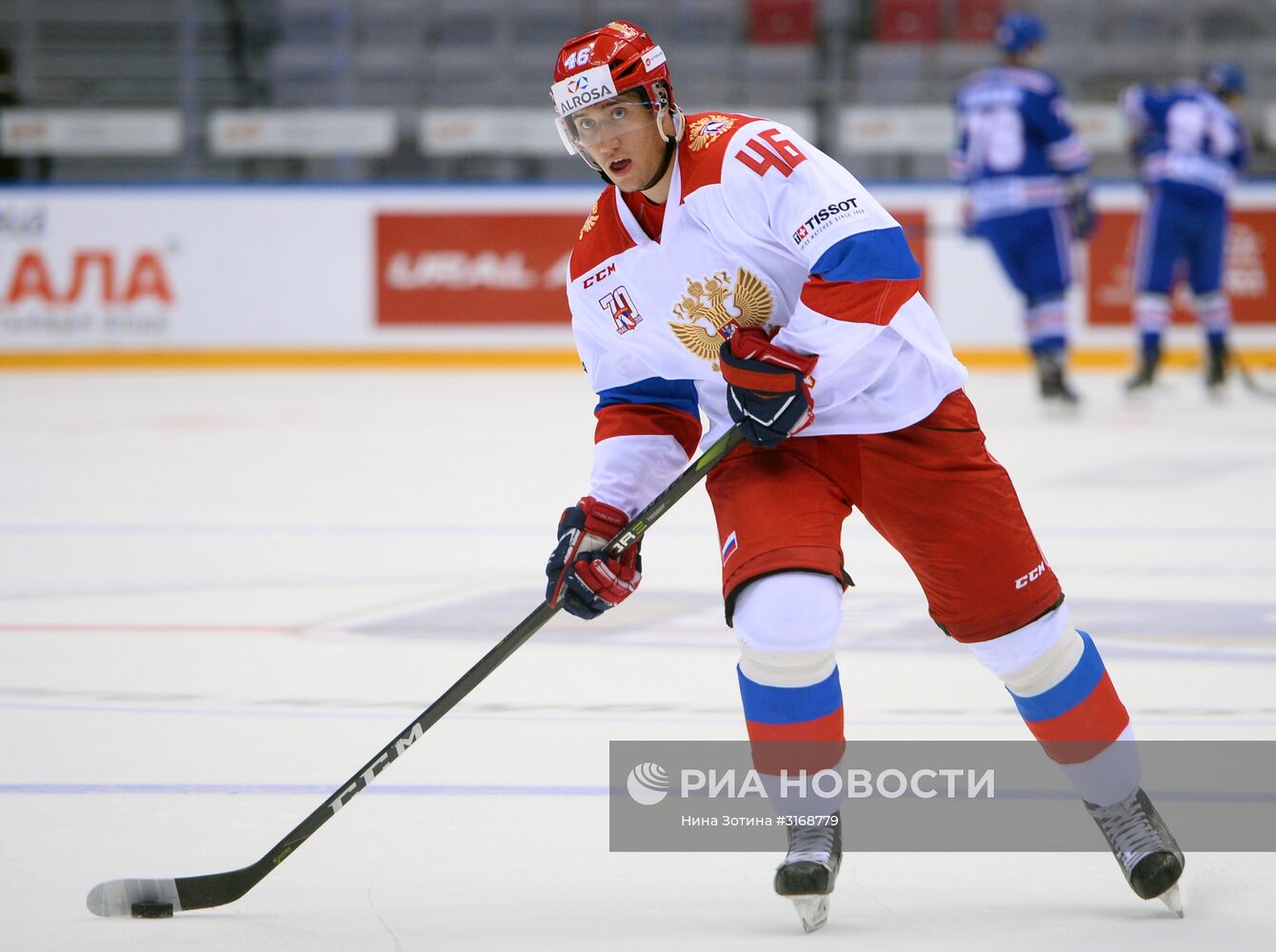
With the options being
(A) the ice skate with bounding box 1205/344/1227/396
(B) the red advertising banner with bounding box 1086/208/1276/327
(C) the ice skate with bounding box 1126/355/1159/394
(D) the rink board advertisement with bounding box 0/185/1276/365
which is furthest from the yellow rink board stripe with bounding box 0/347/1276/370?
(C) the ice skate with bounding box 1126/355/1159/394

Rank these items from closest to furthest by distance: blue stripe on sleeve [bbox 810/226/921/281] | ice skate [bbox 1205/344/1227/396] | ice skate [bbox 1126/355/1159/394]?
blue stripe on sleeve [bbox 810/226/921/281] < ice skate [bbox 1126/355/1159/394] < ice skate [bbox 1205/344/1227/396]

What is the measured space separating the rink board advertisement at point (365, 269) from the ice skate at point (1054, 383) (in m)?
2.72

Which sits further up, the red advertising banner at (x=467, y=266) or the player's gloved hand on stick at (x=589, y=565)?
the player's gloved hand on stick at (x=589, y=565)

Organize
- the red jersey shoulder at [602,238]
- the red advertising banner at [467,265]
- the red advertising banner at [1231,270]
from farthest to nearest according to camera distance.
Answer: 1. the red advertising banner at [467,265]
2. the red advertising banner at [1231,270]
3. the red jersey shoulder at [602,238]

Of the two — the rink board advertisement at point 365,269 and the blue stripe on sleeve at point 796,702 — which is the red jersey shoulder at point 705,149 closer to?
the blue stripe on sleeve at point 796,702

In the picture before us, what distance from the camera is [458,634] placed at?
3812mm

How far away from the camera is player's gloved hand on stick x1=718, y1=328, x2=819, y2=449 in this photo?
7.04 feet

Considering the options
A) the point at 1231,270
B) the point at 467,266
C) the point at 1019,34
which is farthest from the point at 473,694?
the point at 1231,270

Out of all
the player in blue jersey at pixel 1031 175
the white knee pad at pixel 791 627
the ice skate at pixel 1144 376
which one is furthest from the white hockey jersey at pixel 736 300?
the ice skate at pixel 1144 376

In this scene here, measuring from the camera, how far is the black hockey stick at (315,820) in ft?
7.13

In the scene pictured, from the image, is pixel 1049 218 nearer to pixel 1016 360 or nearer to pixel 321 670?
pixel 1016 360

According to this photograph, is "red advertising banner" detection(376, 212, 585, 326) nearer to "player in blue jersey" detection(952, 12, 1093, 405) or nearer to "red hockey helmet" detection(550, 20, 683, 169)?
Result: "player in blue jersey" detection(952, 12, 1093, 405)

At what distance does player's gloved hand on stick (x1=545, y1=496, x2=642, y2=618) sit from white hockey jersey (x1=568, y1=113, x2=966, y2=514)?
3 cm

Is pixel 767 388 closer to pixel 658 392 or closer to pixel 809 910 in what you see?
pixel 658 392
